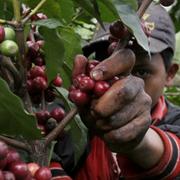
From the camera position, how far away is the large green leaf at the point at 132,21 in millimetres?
733

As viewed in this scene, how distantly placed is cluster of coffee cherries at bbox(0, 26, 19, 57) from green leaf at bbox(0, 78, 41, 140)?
2.0 inches

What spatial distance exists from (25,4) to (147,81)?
744 mm

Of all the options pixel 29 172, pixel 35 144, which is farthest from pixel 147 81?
pixel 29 172

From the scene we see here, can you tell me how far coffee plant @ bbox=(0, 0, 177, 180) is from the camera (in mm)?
716

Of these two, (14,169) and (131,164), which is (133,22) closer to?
(14,169)

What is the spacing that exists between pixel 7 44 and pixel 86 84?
13 cm

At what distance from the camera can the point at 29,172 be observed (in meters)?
0.63

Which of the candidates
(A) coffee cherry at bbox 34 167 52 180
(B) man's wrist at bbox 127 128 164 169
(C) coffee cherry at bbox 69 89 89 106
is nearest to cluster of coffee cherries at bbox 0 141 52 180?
(A) coffee cherry at bbox 34 167 52 180

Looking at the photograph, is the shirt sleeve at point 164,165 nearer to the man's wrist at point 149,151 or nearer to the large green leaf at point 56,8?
the man's wrist at point 149,151

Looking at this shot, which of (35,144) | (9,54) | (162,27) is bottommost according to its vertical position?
(162,27)

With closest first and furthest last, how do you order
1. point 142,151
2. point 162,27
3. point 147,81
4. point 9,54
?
point 9,54, point 142,151, point 147,81, point 162,27

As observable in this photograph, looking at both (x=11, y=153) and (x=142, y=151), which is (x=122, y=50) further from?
(x=142, y=151)

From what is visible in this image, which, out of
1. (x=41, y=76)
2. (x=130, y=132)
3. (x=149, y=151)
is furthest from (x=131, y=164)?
(x=41, y=76)

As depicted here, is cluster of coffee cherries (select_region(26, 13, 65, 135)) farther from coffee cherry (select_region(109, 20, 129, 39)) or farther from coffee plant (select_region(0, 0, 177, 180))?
coffee cherry (select_region(109, 20, 129, 39))
